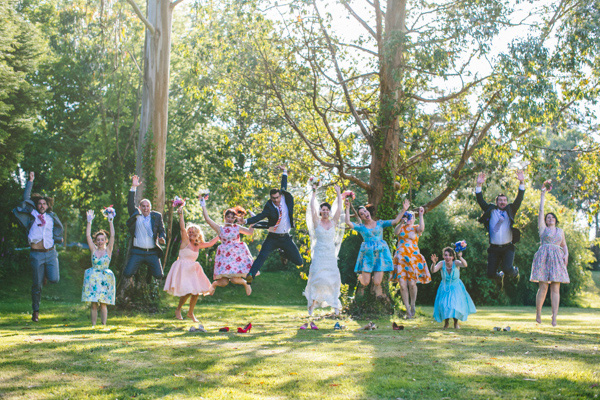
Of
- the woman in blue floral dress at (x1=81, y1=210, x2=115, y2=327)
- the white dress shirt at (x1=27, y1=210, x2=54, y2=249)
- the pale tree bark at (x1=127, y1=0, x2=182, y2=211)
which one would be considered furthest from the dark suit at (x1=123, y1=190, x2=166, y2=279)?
the pale tree bark at (x1=127, y1=0, x2=182, y2=211)

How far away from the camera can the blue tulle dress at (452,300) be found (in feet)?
34.6

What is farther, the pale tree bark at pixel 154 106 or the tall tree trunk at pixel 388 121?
the tall tree trunk at pixel 388 121

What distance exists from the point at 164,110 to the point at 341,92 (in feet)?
19.9

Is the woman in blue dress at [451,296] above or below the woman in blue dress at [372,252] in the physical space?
below

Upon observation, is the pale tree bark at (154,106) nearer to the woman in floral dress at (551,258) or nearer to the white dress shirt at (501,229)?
the white dress shirt at (501,229)

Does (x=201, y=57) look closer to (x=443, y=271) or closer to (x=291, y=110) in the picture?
(x=291, y=110)

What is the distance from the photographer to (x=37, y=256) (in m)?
10.8

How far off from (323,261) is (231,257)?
1757 mm

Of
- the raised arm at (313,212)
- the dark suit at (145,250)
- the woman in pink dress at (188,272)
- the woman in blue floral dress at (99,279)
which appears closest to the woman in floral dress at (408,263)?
the raised arm at (313,212)

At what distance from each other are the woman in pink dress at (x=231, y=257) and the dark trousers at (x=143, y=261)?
3.49 ft

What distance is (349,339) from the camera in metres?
8.49

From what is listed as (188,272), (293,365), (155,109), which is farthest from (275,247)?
(155,109)

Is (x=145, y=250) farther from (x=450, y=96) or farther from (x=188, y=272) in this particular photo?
(x=450, y=96)

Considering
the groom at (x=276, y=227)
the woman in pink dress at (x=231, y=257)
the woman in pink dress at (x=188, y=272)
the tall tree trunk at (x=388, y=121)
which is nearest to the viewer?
the groom at (x=276, y=227)
